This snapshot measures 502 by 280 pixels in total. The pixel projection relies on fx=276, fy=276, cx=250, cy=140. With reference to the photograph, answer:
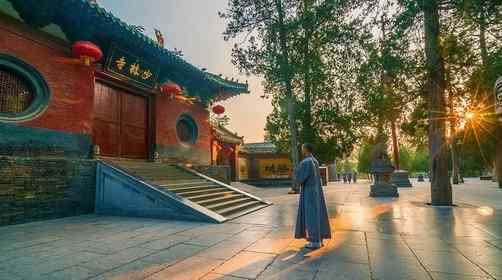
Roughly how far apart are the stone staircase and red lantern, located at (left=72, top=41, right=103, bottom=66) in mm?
2785

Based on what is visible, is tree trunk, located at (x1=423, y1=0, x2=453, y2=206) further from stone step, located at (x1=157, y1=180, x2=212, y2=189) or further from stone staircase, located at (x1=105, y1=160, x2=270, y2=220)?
stone step, located at (x1=157, y1=180, x2=212, y2=189)

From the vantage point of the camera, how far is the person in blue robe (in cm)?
377

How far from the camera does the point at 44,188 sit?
19.7 feet

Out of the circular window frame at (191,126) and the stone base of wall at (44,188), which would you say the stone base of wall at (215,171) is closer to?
the circular window frame at (191,126)

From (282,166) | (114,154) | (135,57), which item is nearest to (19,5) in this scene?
(135,57)

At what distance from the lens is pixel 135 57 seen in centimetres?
922

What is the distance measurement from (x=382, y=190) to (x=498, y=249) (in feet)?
25.2

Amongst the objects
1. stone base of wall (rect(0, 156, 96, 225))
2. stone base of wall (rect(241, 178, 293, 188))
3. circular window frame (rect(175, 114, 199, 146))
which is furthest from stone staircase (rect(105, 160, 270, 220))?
stone base of wall (rect(241, 178, 293, 188))

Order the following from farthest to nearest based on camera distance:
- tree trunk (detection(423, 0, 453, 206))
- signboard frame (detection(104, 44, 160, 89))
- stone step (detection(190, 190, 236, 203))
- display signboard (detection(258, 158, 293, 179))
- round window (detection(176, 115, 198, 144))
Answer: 1. display signboard (detection(258, 158, 293, 179))
2. round window (detection(176, 115, 198, 144))
3. signboard frame (detection(104, 44, 160, 89))
4. tree trunk (detection(423, 0, 453, 206))
5. stone step (detection(190, 190, 236, 203))

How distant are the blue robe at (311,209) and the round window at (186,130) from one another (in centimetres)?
867

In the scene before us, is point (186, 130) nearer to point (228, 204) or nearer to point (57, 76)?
point (57, 76)

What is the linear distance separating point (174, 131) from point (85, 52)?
15.3ft

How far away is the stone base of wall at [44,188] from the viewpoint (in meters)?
5.39

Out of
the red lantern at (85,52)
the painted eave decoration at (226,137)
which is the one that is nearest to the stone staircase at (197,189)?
the red lantern at (85,52)
